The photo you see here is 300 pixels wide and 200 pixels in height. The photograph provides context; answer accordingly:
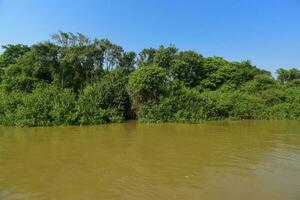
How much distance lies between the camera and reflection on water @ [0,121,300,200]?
6258mm

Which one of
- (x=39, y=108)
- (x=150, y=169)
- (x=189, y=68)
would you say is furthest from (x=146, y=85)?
(x=150, y=169)

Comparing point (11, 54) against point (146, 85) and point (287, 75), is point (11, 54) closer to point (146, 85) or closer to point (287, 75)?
point (146, 85)

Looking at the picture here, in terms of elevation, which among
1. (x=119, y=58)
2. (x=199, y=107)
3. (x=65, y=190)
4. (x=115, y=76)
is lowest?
(x=65, y=190)

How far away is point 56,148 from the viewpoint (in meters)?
11.3

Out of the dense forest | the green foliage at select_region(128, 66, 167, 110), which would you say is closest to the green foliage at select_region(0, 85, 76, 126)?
the dense forest

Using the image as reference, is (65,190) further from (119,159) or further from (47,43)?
(47,43)

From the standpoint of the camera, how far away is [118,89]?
24.3 metres

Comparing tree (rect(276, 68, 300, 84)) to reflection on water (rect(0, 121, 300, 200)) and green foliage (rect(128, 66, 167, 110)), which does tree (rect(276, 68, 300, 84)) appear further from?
A: reflection on water (rect(0, 121, 300, 200))

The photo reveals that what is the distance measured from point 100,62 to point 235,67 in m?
13.9

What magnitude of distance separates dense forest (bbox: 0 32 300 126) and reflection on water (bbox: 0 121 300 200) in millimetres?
8427

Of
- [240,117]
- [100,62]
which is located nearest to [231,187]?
[240,117]

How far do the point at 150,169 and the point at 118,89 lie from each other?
16.5 meters

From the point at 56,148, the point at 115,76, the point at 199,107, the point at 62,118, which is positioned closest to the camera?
the point at 56,148

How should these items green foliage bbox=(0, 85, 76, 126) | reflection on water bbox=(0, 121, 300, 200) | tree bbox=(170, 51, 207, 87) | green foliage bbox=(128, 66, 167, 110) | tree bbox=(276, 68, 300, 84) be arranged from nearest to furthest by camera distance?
reflection on water bbox=(0, 121, 300, 200)
green foliage bbox=(0, 85, 76, 126)
green foliage bbox=(128, 66, 167, 110)
tree bbox=(170, 51, 207, 87)
tree bbox=(276, 68, 300, 84)
